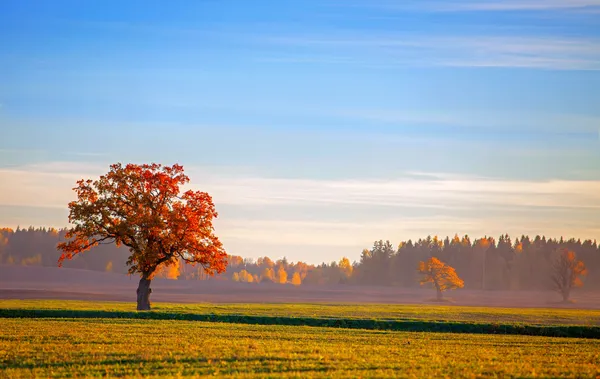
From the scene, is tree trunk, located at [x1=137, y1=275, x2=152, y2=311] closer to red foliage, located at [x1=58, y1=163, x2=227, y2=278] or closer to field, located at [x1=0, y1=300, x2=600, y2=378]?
red foliage, located at [x1=58, y1=163, x2=227, y2=278]

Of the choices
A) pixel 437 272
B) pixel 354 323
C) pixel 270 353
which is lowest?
pixel 270 353

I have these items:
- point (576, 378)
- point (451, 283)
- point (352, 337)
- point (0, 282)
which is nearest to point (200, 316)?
point (352, 337)

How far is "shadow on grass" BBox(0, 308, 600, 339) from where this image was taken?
179 feet

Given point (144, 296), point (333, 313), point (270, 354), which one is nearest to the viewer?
point (270, 354)

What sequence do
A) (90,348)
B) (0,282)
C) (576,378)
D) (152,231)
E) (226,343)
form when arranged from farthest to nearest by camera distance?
(0,282) < (152,231) < (226,343) < (90,348) < (576,378)

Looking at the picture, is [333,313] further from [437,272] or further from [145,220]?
[437,272]

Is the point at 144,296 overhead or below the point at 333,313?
overhead

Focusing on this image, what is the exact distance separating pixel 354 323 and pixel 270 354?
26.8m

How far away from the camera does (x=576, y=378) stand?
25422 mm

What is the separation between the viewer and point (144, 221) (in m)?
66.6

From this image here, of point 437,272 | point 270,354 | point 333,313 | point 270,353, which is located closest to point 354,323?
point 333,313

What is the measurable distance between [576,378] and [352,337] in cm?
1973

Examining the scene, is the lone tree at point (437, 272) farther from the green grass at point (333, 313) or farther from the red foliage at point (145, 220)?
the red foliage at point (145, 220)

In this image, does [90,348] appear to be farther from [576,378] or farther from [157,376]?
[576,378]
